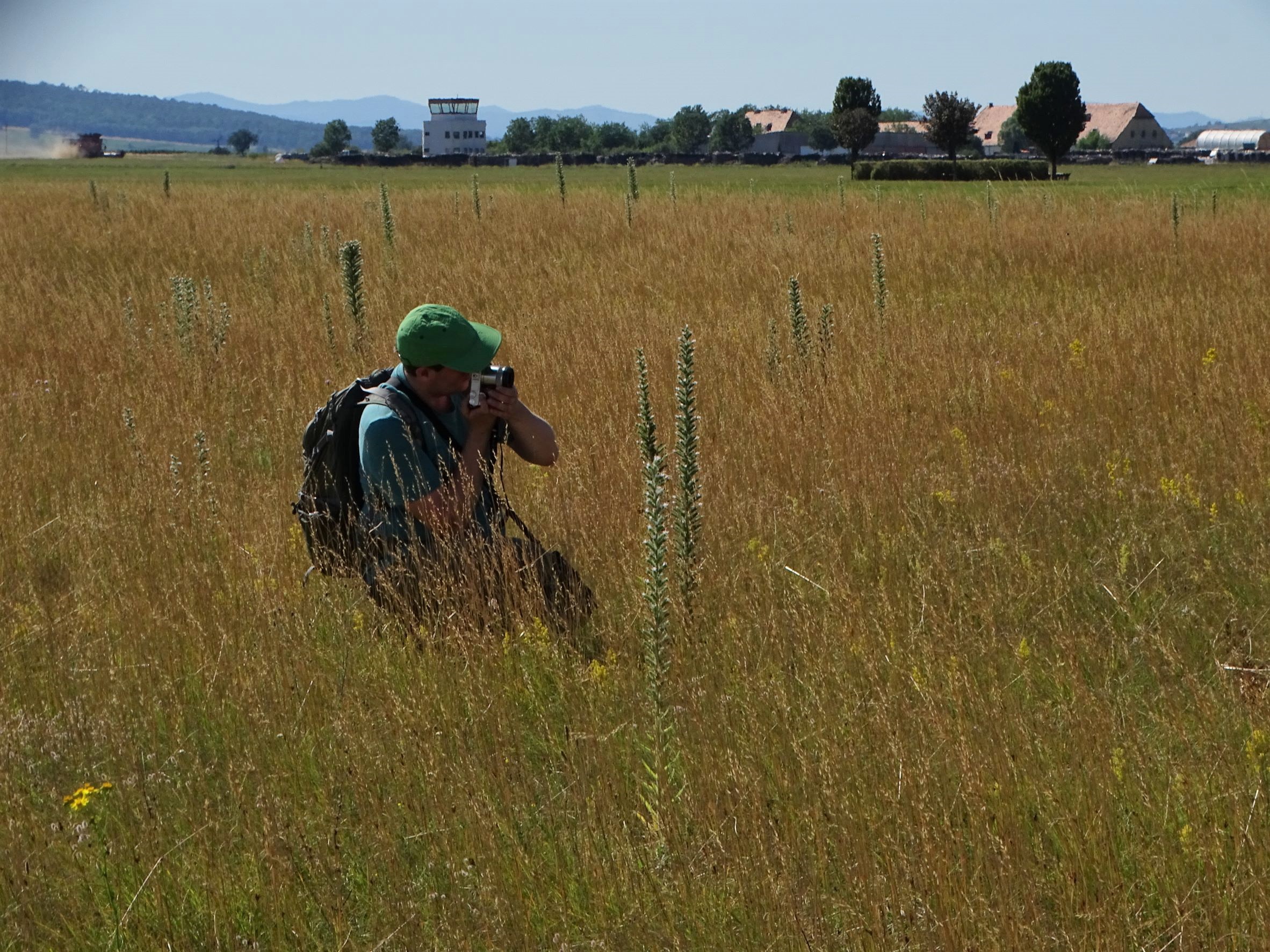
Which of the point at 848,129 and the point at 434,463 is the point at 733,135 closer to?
the point at 848,129

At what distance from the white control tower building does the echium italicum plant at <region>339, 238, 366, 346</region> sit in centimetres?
16651

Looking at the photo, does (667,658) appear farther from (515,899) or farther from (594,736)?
(515,899)

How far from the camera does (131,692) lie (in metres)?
4.00

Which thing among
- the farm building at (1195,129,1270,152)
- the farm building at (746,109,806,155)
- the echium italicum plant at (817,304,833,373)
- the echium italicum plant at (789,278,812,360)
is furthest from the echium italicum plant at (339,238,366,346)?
the farm building at (746,109,806,155)

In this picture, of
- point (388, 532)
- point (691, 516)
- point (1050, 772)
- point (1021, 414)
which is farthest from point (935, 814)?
point (1021, 414)

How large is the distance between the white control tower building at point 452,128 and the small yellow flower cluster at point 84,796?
566 ft

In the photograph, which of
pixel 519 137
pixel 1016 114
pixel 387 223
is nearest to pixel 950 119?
pixel 1016 114

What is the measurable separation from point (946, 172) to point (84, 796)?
4760 centimetres

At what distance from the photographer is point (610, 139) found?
175875 mm

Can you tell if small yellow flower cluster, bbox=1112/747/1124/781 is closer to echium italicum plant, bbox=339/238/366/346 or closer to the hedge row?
echium italicum plant, bbox=339/238/366/346

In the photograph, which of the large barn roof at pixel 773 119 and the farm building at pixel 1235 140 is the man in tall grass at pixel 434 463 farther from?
the large barn roof at pixel 773 119

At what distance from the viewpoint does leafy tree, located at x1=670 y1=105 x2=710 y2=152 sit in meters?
183

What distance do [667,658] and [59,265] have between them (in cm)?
1296

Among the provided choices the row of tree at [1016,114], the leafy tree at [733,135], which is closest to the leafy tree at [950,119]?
the row of tree at [1016,114]
